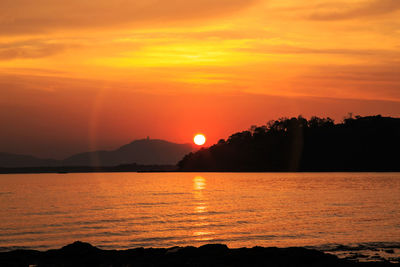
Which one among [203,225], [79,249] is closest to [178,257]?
[79,249]

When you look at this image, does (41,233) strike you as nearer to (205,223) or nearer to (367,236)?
(205,223)

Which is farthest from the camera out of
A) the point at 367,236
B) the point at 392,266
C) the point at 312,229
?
the point at 312,229

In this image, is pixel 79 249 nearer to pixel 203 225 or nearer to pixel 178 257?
pixel 178 257

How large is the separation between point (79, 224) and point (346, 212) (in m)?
36.2

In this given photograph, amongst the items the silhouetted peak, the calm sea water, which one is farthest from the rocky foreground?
the calm sea water

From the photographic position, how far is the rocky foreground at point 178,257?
112 ft

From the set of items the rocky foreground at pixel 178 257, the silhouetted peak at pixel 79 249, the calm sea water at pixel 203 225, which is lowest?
the calm sea water at pixel 203 225

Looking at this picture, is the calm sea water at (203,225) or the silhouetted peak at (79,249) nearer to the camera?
the silhouetted peak at (79,249)

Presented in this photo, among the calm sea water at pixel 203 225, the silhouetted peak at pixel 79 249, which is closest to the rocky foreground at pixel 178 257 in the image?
the silhouetted peak at pixel 79 249

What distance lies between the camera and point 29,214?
78938mm

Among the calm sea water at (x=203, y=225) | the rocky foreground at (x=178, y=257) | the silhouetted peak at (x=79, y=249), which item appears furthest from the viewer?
the calm sea water at (x=203, y=225)

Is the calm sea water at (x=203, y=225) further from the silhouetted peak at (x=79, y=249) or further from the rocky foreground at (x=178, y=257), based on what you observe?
the rocky foreground at (x=178, y=257)

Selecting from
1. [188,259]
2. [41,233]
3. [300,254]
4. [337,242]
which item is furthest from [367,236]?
[41,233]

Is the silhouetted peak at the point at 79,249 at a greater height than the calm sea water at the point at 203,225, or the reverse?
the silhouetted peak at the point at 79,249
